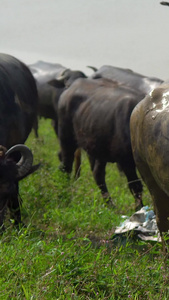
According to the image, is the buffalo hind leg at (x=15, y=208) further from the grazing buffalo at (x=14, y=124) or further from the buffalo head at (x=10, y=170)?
the buffalo head at (x=10, y=170)

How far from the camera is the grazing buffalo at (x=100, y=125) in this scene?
811cm

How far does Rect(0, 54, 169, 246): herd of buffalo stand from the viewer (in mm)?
4566

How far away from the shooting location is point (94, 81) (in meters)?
9.49

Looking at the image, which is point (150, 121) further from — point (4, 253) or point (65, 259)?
point (4, 253)

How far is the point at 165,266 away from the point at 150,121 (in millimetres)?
1053

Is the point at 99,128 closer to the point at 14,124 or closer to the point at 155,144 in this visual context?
the point at 14,124

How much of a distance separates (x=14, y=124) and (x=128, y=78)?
5503mm

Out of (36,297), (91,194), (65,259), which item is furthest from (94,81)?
(36,297)

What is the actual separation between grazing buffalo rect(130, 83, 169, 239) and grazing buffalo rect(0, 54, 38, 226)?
1.36 m

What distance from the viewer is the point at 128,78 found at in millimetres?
11781

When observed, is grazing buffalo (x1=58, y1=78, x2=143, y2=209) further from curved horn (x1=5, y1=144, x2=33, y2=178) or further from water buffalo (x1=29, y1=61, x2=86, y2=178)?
water buffalo (x1=29, y1=61, x2=86, y2=178)

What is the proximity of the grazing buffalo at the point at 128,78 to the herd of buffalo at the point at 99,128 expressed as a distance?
2 centimetres

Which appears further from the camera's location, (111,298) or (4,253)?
(4,253)

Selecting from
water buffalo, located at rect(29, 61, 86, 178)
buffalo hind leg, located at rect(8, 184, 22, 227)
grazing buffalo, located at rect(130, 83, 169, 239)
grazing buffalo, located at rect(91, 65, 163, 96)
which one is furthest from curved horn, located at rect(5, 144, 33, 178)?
water buffalo, located at rect(29, 61, 86, 178)
